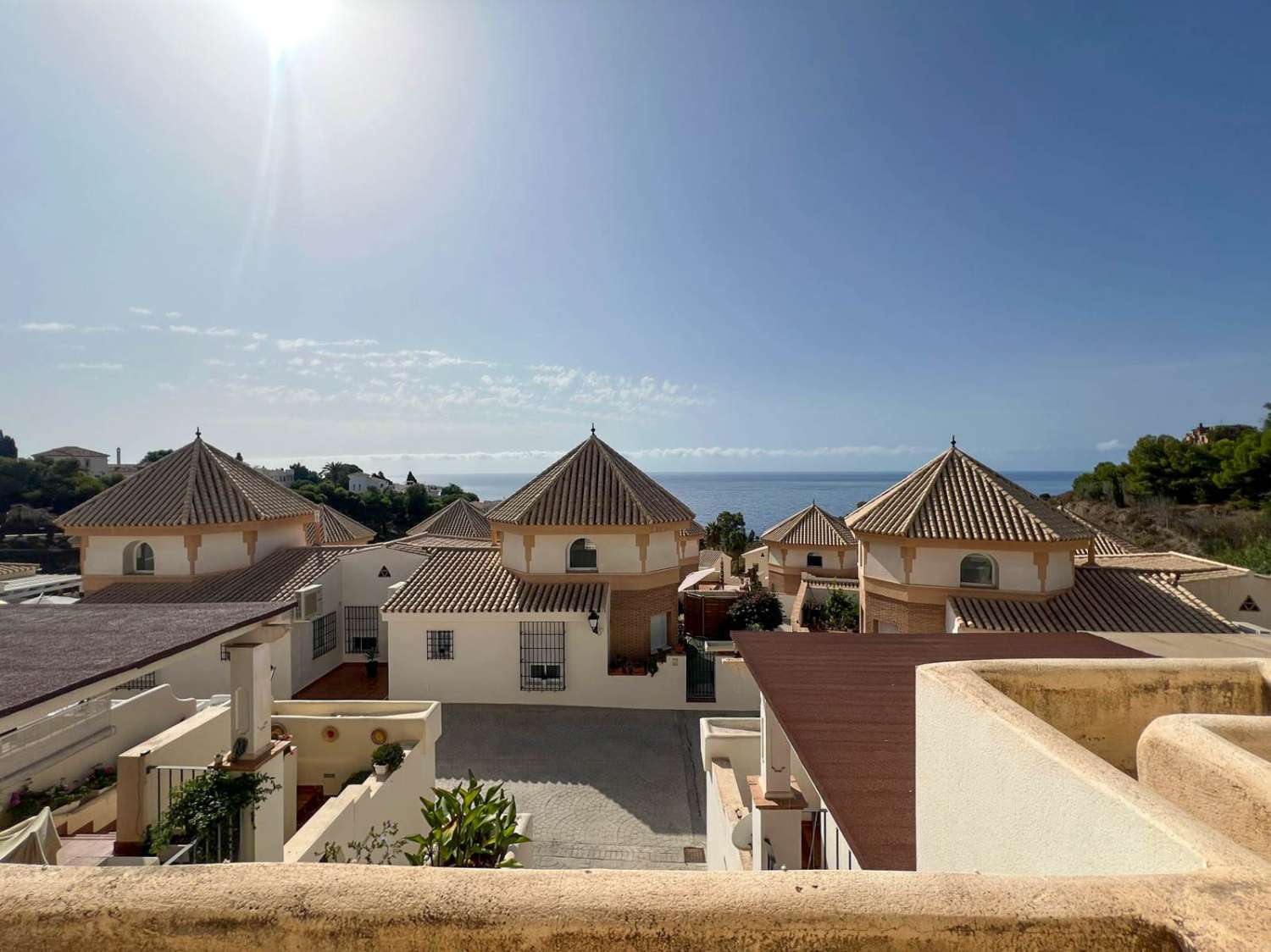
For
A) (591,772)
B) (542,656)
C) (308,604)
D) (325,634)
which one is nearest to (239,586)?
(308,604)

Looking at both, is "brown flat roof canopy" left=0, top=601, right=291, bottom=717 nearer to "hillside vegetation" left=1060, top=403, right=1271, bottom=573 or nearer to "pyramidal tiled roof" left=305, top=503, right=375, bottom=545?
"pyramidal tiled roof" left=305, top=503, right=375, bottom=545

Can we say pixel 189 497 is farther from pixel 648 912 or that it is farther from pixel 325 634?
pixel 648 912

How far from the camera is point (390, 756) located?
9.41 meters

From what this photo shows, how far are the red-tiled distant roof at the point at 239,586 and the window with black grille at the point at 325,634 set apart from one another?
138cm

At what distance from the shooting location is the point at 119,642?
602cm

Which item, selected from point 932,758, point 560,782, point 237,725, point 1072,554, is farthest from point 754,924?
point 1072,554

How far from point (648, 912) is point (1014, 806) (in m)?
1.96

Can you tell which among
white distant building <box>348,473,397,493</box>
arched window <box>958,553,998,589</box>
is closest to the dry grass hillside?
arched window <box>958,553,998,589</box>

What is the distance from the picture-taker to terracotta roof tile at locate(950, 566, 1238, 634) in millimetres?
15438

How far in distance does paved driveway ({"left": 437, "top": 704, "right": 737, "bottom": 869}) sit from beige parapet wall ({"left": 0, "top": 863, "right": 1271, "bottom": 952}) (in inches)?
389

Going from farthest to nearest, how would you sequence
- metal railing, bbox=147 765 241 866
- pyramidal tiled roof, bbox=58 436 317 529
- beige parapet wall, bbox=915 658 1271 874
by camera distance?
pyramidal tiled roof, bbox=58 436 317 529 < metal railing, bbox=147 765 241 866 < beige parapet wall, bbox=915 658 1271 874

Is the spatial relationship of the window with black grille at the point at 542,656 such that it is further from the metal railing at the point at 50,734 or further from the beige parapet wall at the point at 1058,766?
the beige parapet wall at the point at 1058,766

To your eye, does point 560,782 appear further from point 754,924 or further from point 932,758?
point 754,924

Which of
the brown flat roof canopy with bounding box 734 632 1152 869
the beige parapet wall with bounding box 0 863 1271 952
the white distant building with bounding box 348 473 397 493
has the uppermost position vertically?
the white distant building with bounding box 348 473 397 493
